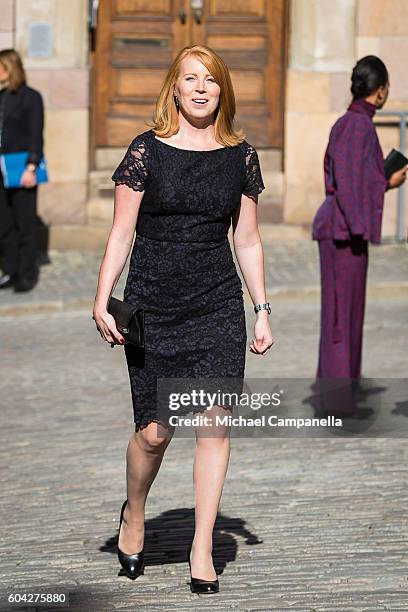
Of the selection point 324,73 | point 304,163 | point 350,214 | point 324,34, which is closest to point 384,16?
point 324,34

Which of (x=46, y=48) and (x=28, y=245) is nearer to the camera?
(x=28, y=245)

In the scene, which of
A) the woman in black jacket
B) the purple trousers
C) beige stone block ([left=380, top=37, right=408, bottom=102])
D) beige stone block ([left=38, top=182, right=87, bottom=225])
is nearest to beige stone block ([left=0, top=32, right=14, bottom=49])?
beige stone block ([left=38, top=182, right=87, bottom=225])

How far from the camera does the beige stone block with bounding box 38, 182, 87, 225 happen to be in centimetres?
1544

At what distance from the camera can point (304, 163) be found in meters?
15.7

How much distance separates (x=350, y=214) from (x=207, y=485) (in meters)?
3.13

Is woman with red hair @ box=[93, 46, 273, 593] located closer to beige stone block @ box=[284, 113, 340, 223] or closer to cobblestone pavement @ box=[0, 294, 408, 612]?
cobblestone pavement @ box=[0, 294, 408, 612]

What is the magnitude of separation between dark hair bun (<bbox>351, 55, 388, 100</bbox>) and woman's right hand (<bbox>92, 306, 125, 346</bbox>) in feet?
11.1

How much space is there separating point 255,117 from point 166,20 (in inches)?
50.0

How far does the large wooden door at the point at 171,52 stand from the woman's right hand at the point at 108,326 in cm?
1031

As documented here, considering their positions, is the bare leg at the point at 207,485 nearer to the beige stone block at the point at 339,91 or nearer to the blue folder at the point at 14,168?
the blue folder at the point at 14,168

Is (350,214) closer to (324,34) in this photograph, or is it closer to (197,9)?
(324,34)

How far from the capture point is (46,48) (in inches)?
605

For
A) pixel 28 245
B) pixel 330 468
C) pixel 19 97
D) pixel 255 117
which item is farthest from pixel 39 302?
pixel 330 468

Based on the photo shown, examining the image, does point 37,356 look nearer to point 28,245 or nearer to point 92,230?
point 28,245
